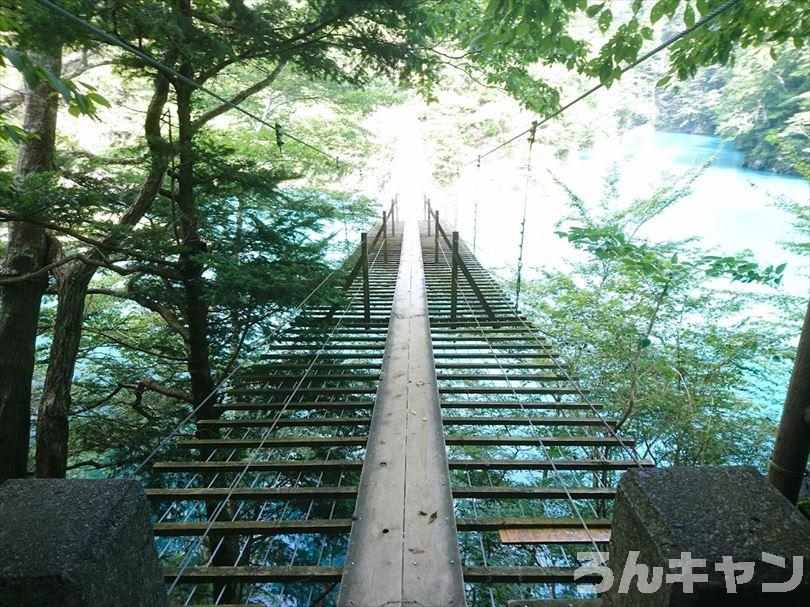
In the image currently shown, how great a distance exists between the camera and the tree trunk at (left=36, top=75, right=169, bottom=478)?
323cm

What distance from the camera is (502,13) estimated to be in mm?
2102

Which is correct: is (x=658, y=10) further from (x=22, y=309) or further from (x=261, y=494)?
(x=22, y=309)

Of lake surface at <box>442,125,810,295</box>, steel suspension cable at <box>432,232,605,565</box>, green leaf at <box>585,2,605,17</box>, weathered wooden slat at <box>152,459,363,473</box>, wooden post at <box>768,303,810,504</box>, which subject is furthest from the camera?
lake surface at <box>442,125,810,295</box>

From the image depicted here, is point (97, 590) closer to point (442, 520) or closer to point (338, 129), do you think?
point (442, 520)

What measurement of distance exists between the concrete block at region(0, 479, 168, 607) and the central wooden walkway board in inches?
27.5

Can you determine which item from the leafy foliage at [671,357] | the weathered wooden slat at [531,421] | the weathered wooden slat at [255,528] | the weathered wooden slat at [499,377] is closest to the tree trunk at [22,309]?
the weathered wooden slat at [255,528]

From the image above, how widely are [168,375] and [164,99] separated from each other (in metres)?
3.38

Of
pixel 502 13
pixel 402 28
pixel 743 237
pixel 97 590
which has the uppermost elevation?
pixel 402 28

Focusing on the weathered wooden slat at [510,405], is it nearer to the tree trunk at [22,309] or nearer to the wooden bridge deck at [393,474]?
the wooden bridge deck at [393,474]

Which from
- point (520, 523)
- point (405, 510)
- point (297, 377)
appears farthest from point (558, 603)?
point (297, 377)

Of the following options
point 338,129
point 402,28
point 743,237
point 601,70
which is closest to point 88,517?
point 601,70

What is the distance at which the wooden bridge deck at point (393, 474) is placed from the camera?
5.10 ft

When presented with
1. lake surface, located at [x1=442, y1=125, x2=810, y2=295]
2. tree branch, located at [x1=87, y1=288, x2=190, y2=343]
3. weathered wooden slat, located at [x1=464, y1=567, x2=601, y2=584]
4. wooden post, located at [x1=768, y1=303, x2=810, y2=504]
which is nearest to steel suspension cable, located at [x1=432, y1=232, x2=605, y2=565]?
weathered wooden slat, located at [x1=464, y1=567, x2=601, y2=584]

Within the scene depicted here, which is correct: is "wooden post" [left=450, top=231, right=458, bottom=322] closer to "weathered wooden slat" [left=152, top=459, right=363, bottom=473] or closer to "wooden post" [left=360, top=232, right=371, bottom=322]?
"wooden post" [left=360, top=232, right=371, bottom=322]
